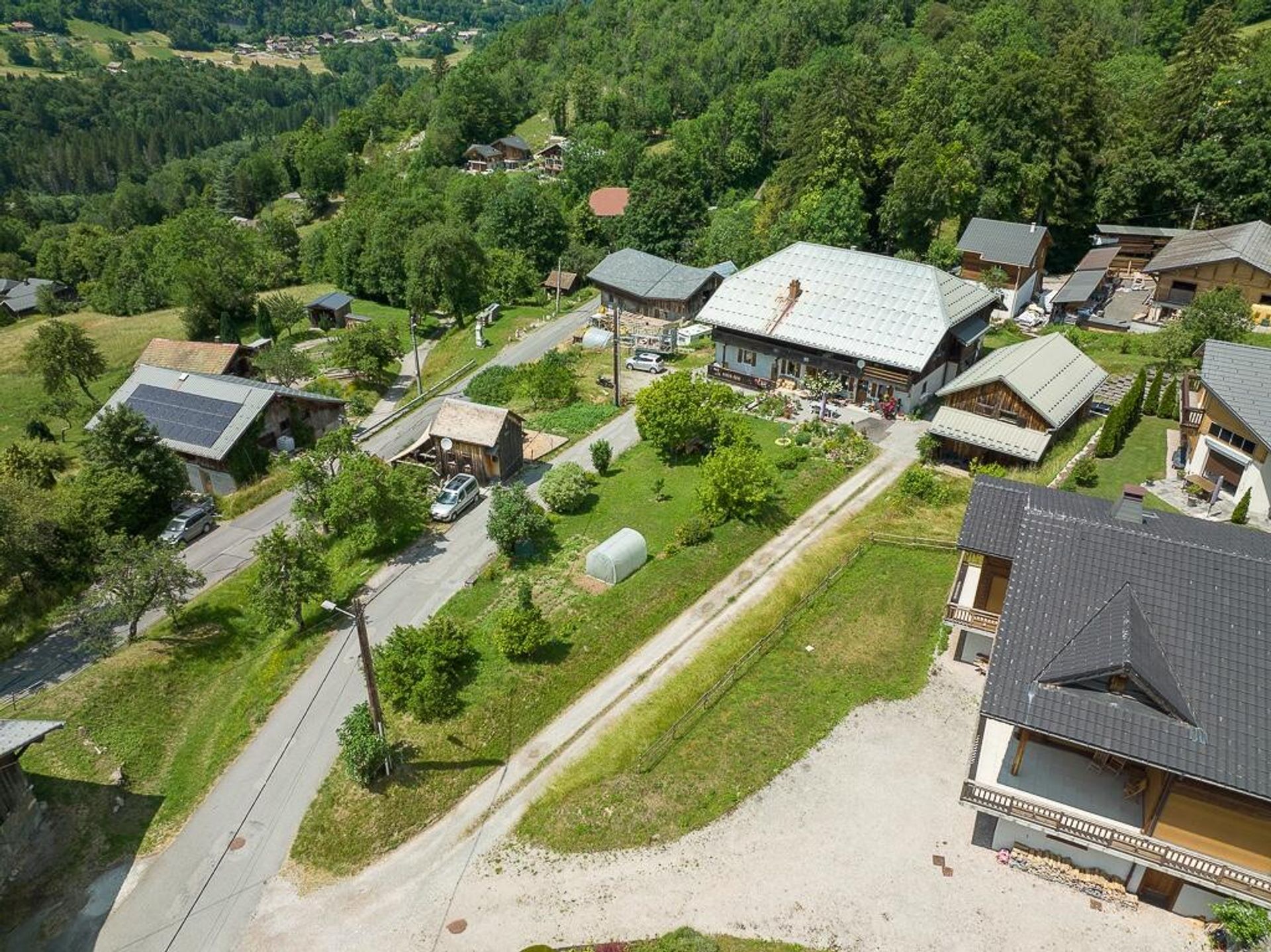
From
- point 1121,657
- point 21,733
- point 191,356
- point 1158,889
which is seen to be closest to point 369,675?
point 21,733

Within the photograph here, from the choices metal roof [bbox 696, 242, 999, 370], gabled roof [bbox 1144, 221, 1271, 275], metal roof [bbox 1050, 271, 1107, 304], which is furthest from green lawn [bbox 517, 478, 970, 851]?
gabled roof [bbox 1144, 221, 1271, 275]

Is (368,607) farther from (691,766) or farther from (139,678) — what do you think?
(691,766)

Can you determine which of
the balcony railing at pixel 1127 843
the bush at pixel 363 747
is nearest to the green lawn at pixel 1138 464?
the balcony railing at pixel 1127 843

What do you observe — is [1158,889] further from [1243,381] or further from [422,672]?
[1243,381]

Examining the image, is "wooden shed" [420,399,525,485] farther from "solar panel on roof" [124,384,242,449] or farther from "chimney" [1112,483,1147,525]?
"chimney" [1112,483,1147,525]

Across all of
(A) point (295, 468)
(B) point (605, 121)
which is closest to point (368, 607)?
(A) point (295, 468)

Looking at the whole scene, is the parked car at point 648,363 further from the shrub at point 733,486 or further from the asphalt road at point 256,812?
the asphalt road at point 256,812
